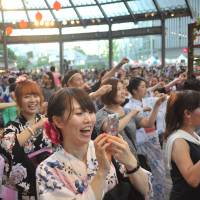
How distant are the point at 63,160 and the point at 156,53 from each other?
20371 mm

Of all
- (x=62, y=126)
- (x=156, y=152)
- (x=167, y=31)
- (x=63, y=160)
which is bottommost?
(x=156, y=152)

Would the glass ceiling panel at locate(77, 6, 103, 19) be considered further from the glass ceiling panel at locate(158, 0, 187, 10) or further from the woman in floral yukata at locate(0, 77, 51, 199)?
the woman in floral yukata at locate(0, 77, 51, 199)

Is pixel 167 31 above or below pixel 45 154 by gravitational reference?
above

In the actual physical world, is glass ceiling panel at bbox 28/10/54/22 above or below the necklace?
above

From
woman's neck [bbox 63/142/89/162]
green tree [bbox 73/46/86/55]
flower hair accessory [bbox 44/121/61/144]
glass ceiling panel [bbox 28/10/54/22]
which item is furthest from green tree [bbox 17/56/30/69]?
woman's neck [bbox 63/142/89/162]

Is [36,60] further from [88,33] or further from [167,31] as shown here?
[167,31]

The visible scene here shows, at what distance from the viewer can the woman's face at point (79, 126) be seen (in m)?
1.60

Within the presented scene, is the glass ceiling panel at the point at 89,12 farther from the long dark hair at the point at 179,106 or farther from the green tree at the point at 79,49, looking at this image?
the long dark hair at the point at 179,106

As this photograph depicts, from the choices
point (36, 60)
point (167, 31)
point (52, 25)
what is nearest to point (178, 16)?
point (167, 31)

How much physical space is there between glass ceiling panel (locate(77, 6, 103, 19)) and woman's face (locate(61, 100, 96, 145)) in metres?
15.8

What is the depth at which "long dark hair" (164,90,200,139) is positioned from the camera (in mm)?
2305

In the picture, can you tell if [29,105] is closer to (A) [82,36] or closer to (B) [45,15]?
(A) [82,36]

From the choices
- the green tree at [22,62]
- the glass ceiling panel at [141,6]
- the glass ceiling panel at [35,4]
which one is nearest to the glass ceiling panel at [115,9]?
the glass ceiling panel at [141,6]

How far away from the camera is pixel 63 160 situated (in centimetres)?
163
